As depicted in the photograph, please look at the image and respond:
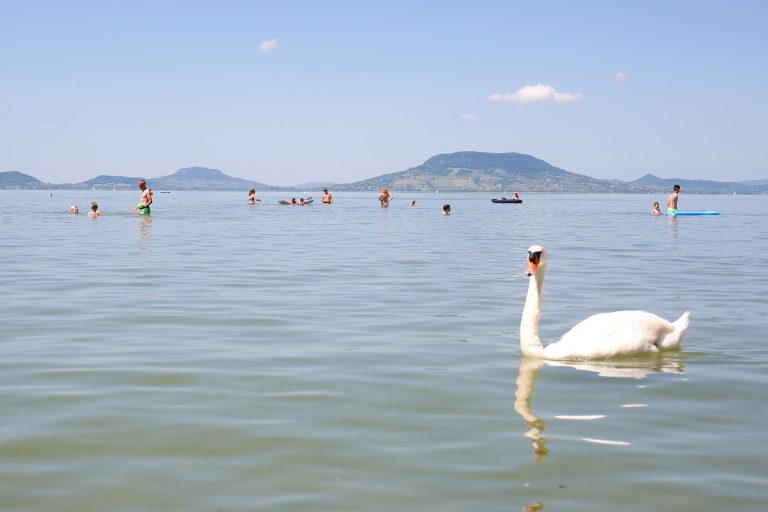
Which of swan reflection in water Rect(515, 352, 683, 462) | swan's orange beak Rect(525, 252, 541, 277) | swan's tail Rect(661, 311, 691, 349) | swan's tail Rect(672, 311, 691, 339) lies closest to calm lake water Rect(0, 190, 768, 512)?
swan reflection in water Rect(515, 352, 683, 462)

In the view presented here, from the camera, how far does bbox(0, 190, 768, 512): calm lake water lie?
5816 millimetres

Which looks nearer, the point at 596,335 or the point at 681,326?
the point at 596,335

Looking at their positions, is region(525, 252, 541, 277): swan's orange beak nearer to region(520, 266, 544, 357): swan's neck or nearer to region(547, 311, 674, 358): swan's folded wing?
region(520, 266, 544, 357): swan's neck

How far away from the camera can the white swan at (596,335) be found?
32.9 ft

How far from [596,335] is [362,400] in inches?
132

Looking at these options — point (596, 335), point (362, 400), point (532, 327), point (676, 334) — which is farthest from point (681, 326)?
point (362, 400)

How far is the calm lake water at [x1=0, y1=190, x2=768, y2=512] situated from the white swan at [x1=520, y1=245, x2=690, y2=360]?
0.21 meters

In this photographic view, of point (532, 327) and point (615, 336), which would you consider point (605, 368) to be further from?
point (532, 327)

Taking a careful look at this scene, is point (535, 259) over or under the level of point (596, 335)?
over

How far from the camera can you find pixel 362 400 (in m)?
8.22

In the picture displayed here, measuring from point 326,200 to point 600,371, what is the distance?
70.9 metres

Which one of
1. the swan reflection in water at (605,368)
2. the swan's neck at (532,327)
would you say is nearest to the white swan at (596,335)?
the swan's neck at (532,327)

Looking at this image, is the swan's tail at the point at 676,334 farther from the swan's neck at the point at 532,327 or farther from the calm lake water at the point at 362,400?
the swan's neck at the point at 532,327

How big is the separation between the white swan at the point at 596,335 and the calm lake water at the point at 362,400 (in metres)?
0.21
